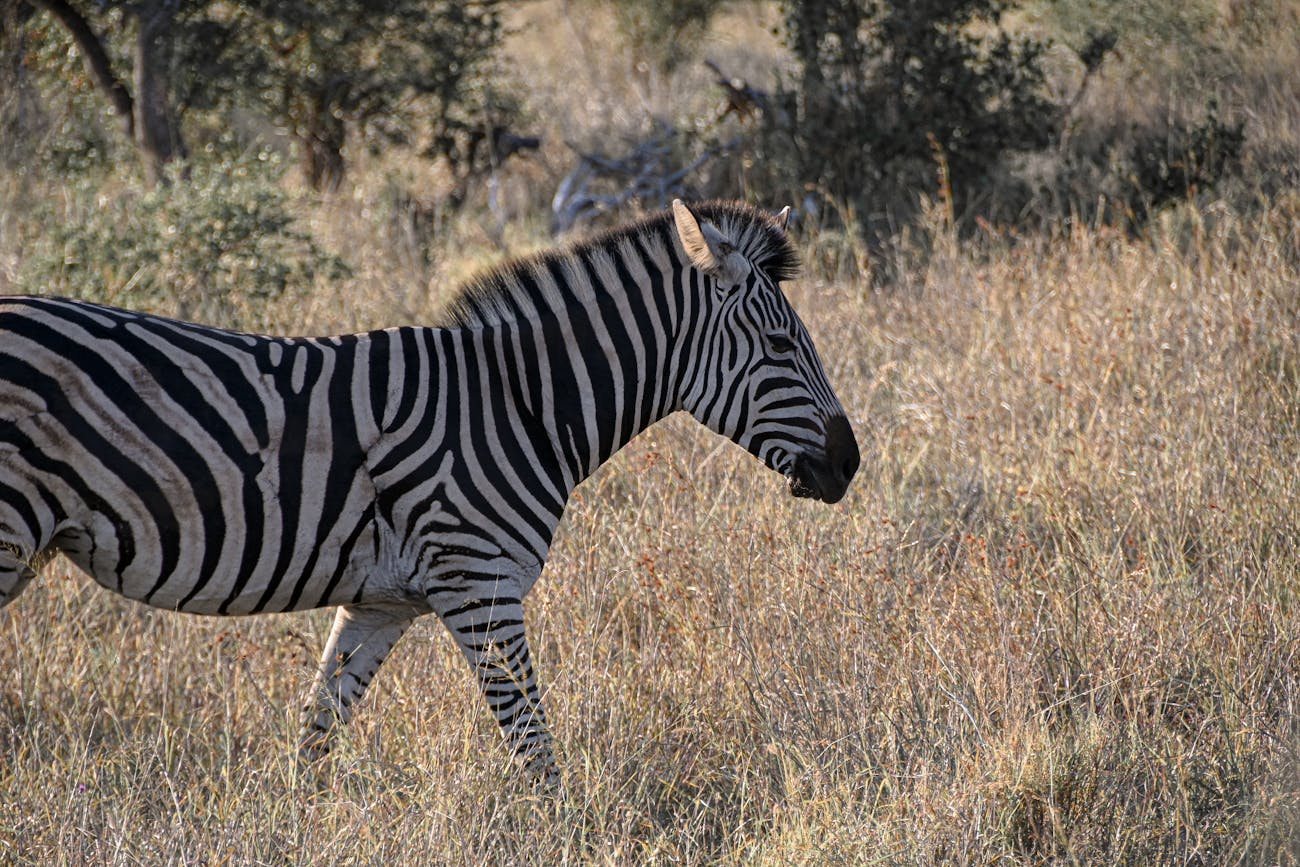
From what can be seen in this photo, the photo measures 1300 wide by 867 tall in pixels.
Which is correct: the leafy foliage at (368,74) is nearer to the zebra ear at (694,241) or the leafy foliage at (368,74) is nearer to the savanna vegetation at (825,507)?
the savanna vegetation at (825,507)

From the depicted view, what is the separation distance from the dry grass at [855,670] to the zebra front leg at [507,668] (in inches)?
4.3

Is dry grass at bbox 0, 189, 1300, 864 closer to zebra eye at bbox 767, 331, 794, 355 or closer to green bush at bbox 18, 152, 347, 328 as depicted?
zebra eye at bbox 767, 331, 794, 355

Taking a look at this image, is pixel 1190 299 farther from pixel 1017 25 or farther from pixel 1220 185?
pixel 1017 25

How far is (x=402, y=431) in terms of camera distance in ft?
12.1

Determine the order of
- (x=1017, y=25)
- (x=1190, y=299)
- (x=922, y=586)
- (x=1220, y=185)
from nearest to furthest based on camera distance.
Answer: (x=922, y=586) < (x=1190, y=299) < (x=1220, y=185) < (x=1017, y=25)

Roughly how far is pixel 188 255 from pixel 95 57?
2.68 meters

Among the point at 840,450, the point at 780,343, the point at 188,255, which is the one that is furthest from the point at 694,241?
the point at 188,255

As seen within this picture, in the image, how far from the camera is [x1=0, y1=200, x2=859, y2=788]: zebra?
339cm

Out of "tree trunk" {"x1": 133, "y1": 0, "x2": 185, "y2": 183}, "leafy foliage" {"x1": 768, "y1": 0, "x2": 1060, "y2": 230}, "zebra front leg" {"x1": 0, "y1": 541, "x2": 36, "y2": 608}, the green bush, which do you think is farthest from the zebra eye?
"tree trunk" {"x1": 133, "y1": 0, "x2": 185, "y2": 183}

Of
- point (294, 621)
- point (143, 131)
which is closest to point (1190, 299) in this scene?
point (294, 621)

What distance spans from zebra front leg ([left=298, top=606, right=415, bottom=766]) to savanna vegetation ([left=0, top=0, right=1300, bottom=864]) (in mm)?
127

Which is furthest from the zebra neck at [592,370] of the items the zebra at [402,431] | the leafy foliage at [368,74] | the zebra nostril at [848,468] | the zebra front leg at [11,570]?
the leafy foliage at [368,74]

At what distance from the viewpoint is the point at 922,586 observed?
16.1 ft

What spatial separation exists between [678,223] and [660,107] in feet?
31.8
